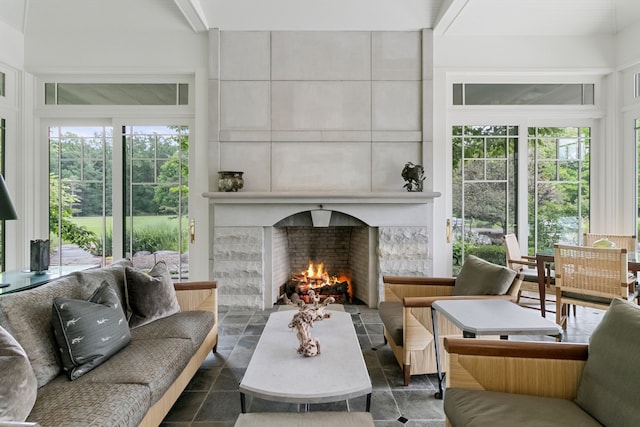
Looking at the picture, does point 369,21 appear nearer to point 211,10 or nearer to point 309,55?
point 309,55

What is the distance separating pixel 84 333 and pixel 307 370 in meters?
1.12

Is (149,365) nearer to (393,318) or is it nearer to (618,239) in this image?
(393,318)

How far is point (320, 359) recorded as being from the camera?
1.85 m

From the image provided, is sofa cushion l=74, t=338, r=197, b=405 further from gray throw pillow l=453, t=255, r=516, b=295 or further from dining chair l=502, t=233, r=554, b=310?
dining chair l=502, t=233, r=554, b=310

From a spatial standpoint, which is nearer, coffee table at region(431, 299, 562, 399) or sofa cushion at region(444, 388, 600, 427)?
sofa cushion at region(444, 388, 600, 427)

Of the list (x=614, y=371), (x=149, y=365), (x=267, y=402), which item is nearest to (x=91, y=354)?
(x=149, y=365)

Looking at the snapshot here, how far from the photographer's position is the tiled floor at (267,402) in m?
1.98

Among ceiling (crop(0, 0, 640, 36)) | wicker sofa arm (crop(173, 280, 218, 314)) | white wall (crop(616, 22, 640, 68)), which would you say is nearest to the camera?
wicker sofa arm (crop(173, 280, 218, 314))

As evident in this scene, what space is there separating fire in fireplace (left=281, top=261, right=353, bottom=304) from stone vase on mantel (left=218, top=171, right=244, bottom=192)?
56.3 inches

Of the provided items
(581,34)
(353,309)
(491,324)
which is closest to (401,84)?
(581,34)

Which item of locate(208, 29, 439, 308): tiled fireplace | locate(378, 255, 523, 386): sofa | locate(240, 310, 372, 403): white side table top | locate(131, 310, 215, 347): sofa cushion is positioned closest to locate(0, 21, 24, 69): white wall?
locate(208, 29, 439, 308): tiled fireplace

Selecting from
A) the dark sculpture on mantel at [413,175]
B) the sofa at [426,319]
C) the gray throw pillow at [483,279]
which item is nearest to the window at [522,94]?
the dark sculpture on mantel at [413,175]

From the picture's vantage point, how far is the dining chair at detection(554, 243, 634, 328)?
2.84m

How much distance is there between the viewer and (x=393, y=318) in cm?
256
